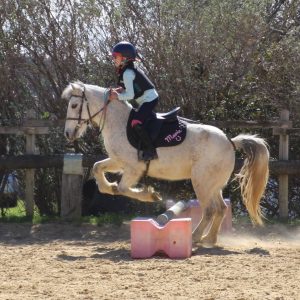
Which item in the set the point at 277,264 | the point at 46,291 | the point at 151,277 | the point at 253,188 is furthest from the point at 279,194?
the point at 46,291

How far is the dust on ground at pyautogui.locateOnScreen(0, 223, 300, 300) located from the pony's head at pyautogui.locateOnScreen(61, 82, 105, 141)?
1463mm

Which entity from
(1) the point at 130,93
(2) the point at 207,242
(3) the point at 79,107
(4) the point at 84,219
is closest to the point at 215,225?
Answer: (2) the point at 207,242

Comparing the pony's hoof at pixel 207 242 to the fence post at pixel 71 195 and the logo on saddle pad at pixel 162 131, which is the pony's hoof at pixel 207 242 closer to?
→ the logo on saddle pad at pixel 162 131

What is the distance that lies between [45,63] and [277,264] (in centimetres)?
640

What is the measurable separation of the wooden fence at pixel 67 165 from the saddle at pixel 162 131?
260 cm

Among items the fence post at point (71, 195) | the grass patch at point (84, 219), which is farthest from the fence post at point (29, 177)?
the fence post at point (71, 195)

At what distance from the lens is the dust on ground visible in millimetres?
5590

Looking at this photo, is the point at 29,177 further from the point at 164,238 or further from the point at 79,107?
the point at 164,238

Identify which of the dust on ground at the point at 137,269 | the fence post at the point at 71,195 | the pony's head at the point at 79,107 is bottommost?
the dust on ground at the point at 137,269

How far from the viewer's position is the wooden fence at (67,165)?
36.1 feet

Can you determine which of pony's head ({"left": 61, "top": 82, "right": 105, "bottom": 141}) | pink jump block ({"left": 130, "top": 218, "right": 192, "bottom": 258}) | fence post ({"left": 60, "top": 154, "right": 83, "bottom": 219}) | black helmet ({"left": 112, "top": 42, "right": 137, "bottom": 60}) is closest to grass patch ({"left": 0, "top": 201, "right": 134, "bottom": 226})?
fence post ({"left": 60, "top": 154, "right": 83, "bottom": 219})

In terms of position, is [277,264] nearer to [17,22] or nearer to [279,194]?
[279,194]

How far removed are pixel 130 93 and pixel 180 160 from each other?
1.06 meters

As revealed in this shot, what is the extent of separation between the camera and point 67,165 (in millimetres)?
10812
